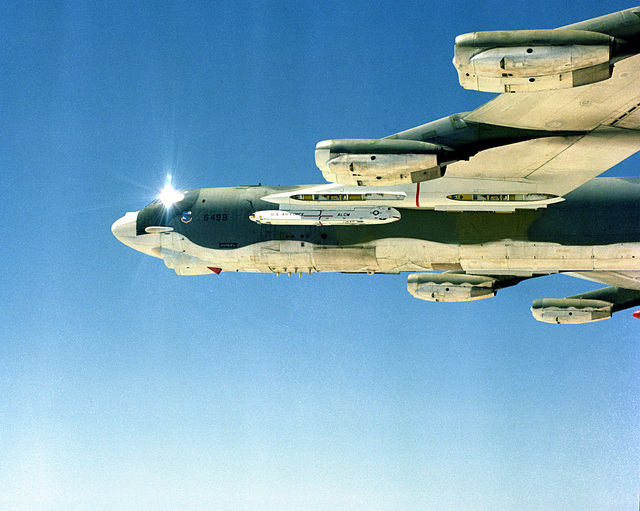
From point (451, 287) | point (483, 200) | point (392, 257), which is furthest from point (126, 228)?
point (483, 200)

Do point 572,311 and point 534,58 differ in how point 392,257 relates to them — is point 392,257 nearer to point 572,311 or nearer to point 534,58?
point 572,311

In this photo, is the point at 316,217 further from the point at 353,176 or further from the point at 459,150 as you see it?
the point at 459,150

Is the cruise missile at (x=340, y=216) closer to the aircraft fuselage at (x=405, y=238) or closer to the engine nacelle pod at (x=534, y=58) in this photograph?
the aircraft fuselage at (x=405, y=238)

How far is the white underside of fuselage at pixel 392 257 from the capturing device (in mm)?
20938

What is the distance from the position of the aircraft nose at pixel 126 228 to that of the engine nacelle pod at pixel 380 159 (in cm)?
856

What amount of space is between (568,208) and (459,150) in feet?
14.4

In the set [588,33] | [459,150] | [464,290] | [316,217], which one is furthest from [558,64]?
[464,290]

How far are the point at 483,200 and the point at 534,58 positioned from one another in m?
6.49

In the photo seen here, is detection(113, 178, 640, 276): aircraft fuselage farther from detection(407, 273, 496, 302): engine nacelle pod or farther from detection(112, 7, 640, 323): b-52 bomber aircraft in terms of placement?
detection(407, 273, 496, 302): engine nacelle pod

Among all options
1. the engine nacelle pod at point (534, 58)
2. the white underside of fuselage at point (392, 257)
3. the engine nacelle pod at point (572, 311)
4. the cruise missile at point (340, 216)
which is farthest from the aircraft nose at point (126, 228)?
the engine nacelle pod at point (572, 311)

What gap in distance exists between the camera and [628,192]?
21.1 metres

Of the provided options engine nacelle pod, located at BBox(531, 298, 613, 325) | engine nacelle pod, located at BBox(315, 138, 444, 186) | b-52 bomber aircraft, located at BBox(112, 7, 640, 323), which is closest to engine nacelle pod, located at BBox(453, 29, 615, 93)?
b-52 bomber aircraft, located at BBox(112, 7, 640, 323)

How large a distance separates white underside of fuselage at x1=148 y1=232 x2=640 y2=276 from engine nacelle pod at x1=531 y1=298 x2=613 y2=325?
13.6 feet

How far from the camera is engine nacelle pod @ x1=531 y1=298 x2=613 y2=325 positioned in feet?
82.9
